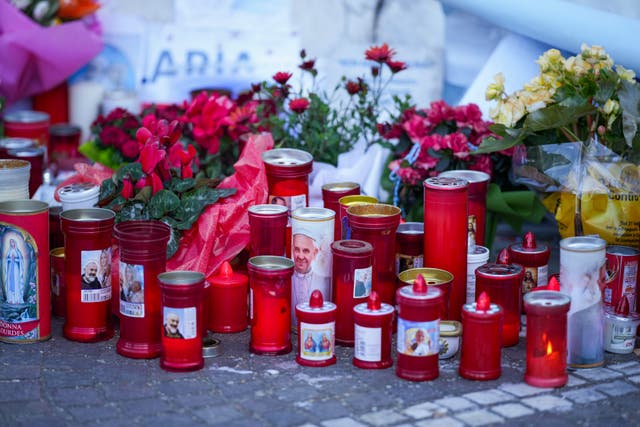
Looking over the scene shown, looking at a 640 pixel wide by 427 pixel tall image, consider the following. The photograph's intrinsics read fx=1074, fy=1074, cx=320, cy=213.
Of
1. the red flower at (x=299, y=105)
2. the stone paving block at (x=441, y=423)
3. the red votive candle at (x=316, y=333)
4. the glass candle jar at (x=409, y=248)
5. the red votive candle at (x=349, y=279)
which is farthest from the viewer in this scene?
the red flower at (x=299, y=105)

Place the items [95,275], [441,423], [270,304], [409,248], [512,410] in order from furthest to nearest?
1. [409,248]
2. [95,275]
3. [270,304]
4. [512,410]
5. [441,423]

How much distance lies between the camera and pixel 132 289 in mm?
3992

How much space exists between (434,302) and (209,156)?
175cm

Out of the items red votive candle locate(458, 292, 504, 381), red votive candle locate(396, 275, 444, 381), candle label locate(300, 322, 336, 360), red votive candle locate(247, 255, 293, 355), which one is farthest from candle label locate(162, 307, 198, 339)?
red votive candle locate(458, 292, 504, 381)

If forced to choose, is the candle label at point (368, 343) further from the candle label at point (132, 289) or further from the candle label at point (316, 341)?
the candle label at point (132, 289)

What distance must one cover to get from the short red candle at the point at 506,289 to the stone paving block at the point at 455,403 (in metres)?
0.53

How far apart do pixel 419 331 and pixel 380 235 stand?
537 mm

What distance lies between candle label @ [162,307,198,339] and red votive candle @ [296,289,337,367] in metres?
0.39

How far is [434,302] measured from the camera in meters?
3.76

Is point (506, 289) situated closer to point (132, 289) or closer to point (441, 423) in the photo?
point (441, 423)

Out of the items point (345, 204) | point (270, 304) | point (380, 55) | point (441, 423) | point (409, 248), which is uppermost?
point (380, 55)

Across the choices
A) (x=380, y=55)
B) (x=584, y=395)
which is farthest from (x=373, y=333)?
(x=380, y=55)

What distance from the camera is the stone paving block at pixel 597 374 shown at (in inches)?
152

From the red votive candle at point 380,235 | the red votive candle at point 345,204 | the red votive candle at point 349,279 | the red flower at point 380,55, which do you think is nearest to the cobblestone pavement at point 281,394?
the red votive candle at point 349,279
